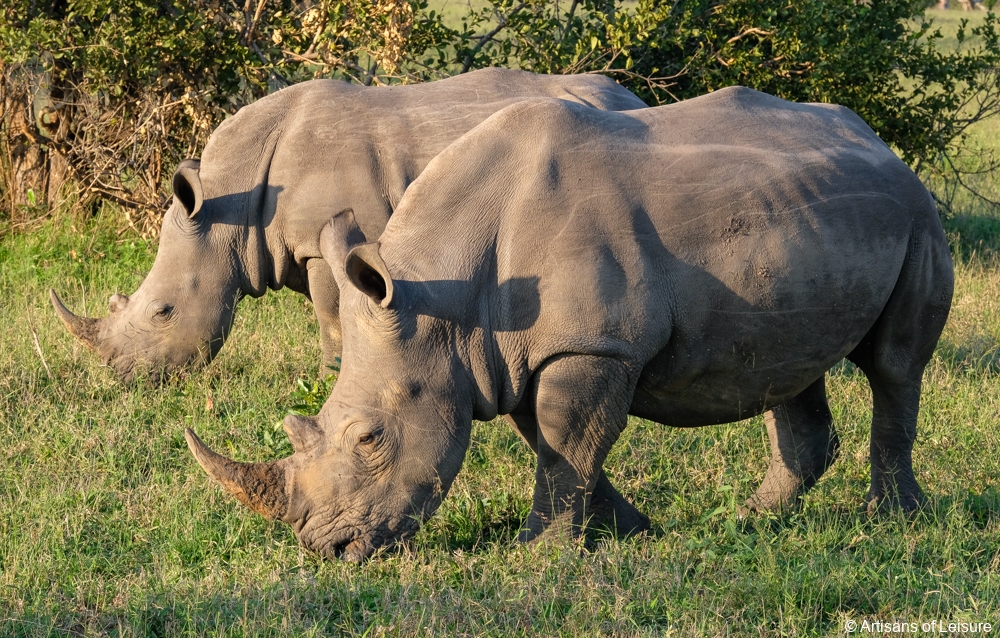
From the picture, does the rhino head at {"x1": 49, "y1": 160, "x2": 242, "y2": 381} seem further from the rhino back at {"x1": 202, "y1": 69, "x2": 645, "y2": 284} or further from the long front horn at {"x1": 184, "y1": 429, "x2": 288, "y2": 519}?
the long front horn at {"x1": 184, "y1": 429, "x2": 288, "y2": 519}

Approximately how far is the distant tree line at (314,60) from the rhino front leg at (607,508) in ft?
13.7

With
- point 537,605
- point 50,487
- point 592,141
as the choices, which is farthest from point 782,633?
point 50,487

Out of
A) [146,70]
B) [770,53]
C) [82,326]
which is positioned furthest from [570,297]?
[770,53]

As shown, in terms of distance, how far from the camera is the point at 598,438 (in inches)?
188

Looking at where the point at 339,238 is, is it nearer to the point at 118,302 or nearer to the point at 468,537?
the point at 468,537

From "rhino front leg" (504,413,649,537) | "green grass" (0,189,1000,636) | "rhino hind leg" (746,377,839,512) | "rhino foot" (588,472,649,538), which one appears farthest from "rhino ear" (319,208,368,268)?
"rhino hind leg" (746,377,839,512)

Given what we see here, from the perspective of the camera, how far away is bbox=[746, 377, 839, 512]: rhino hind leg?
5773mm

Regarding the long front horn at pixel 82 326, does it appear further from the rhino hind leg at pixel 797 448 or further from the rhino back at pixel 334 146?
the rhino hind leg at pixel 797 448

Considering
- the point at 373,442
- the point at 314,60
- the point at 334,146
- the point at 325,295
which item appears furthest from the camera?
the point at 314,60

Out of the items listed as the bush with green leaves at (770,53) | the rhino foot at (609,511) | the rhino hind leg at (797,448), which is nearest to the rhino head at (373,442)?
the rhino foot at (609,511)

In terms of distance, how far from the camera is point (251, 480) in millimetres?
4750

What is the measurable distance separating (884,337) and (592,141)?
156 cm

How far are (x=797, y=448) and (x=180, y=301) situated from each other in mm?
3661

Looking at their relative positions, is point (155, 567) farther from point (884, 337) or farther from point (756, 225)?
point (884, 337)
